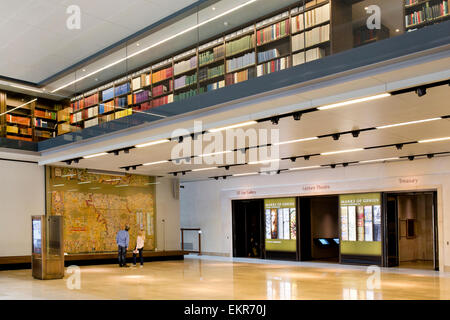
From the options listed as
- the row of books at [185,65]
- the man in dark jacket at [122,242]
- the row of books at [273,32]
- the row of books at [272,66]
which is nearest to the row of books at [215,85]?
the row of books at [185,65]

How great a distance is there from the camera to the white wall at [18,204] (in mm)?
14680

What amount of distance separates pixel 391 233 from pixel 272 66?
31.0 feet

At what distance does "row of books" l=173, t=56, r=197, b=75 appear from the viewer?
32.1 ft

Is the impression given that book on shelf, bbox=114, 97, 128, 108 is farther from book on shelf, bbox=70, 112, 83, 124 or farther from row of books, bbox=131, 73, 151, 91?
book on shelf, bbox=70, 112, 83, 124

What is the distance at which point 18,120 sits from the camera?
1381 cm

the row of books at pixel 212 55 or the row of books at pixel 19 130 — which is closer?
the row of books at pixel 212 55

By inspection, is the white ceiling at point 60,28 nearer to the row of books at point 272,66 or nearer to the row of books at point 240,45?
the row of books at point 240,45

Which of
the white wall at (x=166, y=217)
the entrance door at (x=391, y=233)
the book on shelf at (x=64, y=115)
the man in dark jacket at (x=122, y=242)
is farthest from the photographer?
the white wall at (x=166, y=217)

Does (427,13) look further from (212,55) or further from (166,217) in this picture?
(166,217)

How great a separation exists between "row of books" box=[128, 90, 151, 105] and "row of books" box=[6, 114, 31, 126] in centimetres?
422

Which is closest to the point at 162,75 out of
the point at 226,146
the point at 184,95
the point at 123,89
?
the point at 184,95

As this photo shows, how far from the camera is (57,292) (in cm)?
1002

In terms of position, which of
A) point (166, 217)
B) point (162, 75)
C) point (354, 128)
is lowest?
point (166, 217)
